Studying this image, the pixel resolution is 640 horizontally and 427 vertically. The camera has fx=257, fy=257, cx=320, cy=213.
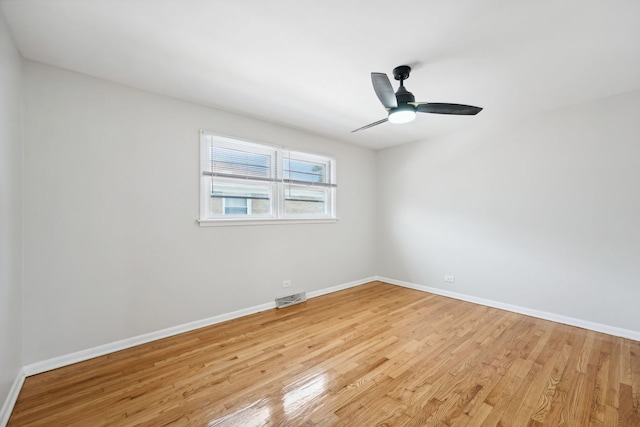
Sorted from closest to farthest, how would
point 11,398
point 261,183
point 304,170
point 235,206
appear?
point 11,398 < point 235,206 < point 261,183 < point 304,170

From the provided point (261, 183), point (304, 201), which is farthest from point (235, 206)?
point (304, 201)

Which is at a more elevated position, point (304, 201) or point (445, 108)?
point (445, 108)

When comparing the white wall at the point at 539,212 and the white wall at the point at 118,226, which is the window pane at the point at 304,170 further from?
the white wall at the point at 539,212

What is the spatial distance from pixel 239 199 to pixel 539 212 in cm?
374

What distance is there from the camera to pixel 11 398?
1.70 m

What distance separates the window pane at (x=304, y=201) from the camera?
12.3 feet

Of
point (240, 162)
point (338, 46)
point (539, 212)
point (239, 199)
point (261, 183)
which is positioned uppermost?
point (338, 46)

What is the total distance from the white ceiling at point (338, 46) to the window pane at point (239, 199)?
997 millimetres

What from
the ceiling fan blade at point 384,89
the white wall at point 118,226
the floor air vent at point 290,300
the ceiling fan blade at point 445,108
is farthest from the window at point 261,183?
the ceiling fan blade at point 445,108

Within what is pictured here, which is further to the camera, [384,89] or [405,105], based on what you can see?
[405,105]

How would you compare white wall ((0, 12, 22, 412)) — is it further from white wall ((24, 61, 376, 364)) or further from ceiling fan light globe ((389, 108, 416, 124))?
ceiling fan light globe ((389, 108, 416, 124))

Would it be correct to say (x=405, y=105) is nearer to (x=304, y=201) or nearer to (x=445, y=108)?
(x=445, y=108)

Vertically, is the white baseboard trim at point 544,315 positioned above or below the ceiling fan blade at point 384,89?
below

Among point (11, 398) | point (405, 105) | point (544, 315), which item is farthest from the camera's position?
point (544, 315)
